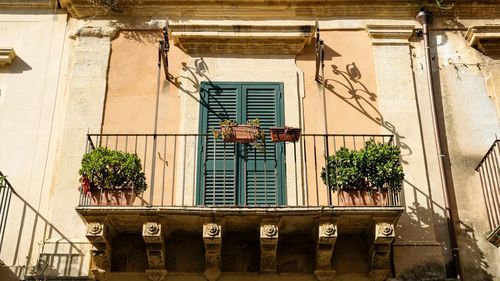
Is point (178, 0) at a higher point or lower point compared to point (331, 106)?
higher

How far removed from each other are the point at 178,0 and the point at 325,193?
13.1 feet

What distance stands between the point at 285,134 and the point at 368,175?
4.05 ft

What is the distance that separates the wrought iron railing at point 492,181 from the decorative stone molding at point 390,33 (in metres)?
2.31

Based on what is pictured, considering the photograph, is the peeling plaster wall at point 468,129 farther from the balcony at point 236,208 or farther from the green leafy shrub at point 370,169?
the green leafy shrub at point 370,169

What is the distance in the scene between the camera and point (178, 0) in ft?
39.2

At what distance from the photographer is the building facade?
31.4 feet

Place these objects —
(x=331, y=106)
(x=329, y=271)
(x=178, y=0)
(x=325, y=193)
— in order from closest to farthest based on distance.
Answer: (x=329, y=271)
(x=325, y=193)
(x=331, y=106)
(x=178, y=0)

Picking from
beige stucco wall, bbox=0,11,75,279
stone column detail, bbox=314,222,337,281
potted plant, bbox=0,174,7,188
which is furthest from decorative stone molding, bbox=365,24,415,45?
potted plant, bbox=0,174,7,188

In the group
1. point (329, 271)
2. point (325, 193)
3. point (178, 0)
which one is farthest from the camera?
point (178, 0)

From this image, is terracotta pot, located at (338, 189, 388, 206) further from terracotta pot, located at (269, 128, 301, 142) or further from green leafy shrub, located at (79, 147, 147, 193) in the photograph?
green leafy shrub, located at (79, 147, 147, 193)

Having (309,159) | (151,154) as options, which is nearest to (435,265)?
(309,159)

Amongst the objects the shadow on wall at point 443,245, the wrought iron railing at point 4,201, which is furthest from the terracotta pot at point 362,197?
the wrought iron railing at point 4,201

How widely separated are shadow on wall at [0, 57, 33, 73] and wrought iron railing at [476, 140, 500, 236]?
6.86 metres

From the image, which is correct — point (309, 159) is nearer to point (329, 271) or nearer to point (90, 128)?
point (329, 271)
